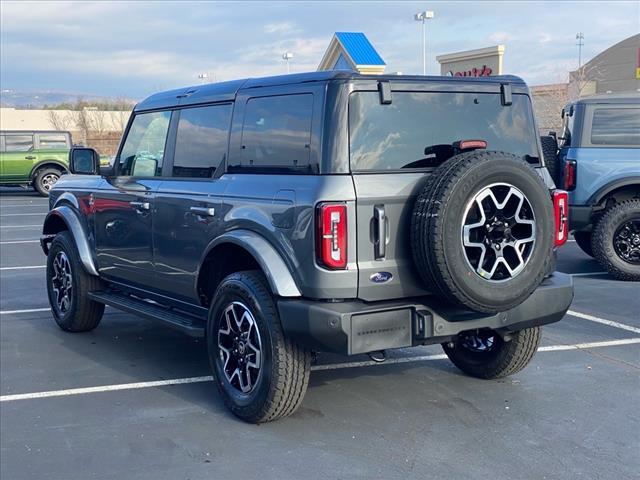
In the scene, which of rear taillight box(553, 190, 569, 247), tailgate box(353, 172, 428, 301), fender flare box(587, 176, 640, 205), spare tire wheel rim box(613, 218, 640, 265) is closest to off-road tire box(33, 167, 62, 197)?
fender flare box(587, 176, 640, 205)

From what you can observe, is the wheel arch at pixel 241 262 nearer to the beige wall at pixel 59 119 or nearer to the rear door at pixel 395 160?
the rear door at pixel 395 160

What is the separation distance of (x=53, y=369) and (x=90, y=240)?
1.25 metres

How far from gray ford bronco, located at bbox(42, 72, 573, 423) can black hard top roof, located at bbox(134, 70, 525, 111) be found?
0.6 inches

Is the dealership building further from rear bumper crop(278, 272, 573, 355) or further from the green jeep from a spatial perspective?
the green jeep

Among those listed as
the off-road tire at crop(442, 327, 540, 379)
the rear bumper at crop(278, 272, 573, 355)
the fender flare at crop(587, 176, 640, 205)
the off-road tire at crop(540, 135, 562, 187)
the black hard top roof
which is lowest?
the off-road tire at crop(442, 327, 540, 379)

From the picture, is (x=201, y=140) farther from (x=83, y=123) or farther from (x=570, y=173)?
(x=83, y=123)

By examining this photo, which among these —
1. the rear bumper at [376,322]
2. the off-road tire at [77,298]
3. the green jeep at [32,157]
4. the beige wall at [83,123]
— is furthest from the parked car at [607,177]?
the beige wall at [83,123]

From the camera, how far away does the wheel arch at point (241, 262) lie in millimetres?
4188

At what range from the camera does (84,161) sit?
6.48 metres

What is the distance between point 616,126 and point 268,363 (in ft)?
20.9

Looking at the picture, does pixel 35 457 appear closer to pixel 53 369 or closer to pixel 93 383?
pixel 93 383

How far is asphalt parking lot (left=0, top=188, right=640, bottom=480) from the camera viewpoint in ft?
13.0

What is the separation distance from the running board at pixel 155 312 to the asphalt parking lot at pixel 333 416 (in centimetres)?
44

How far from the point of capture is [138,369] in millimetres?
5750
